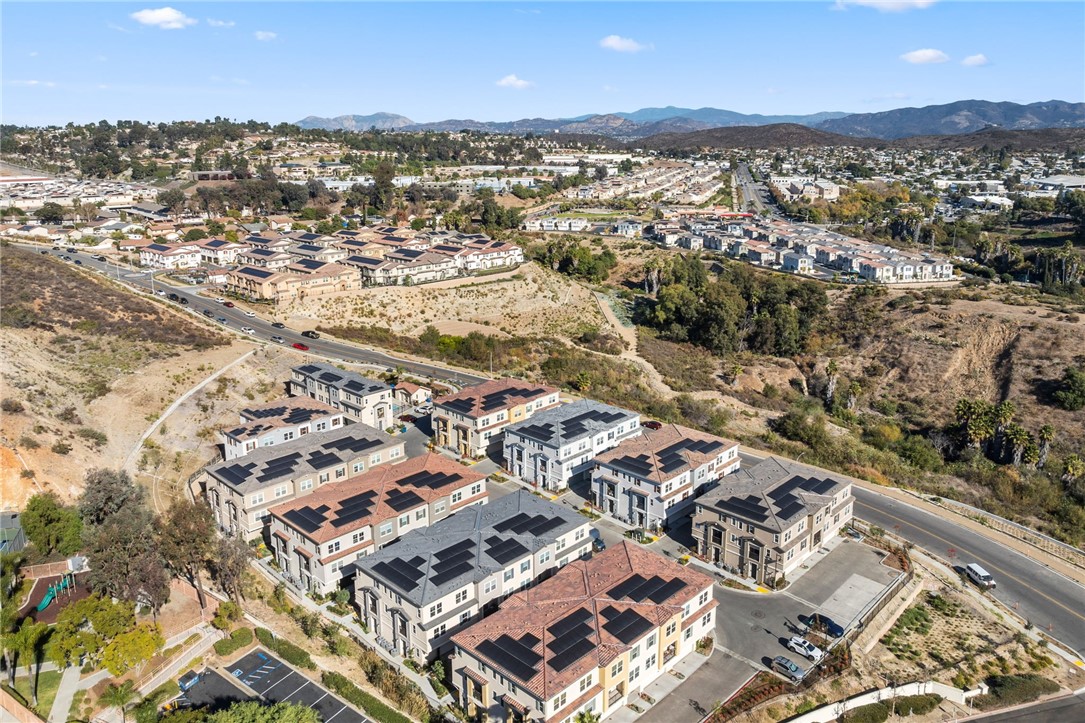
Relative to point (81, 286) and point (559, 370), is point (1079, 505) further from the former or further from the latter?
point (81, 286)

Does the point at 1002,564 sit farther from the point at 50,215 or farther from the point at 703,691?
the point at 50,215

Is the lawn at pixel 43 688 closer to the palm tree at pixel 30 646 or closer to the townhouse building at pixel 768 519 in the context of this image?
the palm tree at pixel 30 646

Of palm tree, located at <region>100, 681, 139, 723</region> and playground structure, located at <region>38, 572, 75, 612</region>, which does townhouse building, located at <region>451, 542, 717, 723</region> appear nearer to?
palm tree, located at <region>100, 681, 139, 723</region>

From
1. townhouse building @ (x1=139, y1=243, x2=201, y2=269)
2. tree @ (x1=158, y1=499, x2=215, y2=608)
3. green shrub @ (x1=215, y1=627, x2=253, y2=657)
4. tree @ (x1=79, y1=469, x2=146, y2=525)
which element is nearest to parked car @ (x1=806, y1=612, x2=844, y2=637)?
green shrub @ (x1=215, y1=627, x2=253, y2=657)

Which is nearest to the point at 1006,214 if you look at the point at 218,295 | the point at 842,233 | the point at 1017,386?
the point at 842,233

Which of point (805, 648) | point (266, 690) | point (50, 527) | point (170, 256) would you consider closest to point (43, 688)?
point (266, 690)

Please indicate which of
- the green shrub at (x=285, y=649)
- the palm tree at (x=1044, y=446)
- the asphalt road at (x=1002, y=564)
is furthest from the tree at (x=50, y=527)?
the palm tree at (x=1044, y=446)
